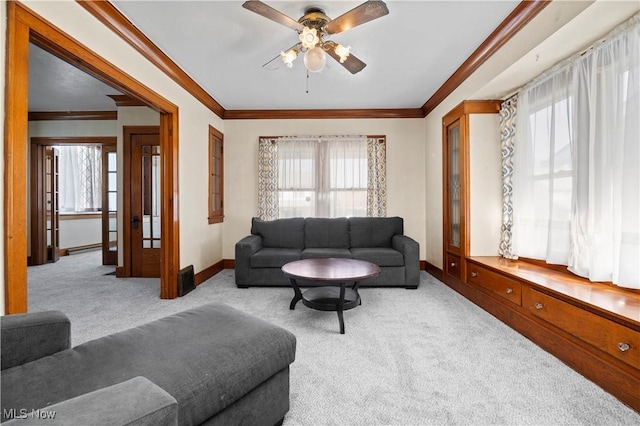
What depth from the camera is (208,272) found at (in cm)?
438

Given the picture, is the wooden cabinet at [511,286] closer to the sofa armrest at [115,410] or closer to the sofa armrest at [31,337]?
the sofa armrest at [115,410]

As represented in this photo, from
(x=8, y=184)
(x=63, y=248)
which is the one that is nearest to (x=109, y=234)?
(x=63, y=248)

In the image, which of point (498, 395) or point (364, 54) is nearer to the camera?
point (498, 395)

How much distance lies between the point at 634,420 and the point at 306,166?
4.37m

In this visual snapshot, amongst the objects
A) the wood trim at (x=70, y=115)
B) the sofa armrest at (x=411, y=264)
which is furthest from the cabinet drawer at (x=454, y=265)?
the wood trim at (x=70, y=115)

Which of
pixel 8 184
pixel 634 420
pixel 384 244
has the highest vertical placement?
pixel 8 184

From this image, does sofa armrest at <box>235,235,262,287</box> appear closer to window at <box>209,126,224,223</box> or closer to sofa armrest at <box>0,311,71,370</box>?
window at <box>209,126,224,223</box>

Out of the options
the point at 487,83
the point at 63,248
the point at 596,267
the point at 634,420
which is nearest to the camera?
the point at 634,420

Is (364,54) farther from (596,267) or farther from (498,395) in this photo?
(498,395)

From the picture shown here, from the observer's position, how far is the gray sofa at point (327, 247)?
386 centimetres

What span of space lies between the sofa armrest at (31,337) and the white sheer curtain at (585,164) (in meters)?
3.22

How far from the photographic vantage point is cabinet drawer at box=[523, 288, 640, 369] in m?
1.61

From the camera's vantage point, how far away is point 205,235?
14.2 feet

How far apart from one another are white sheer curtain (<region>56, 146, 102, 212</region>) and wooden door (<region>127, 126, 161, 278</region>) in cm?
419
